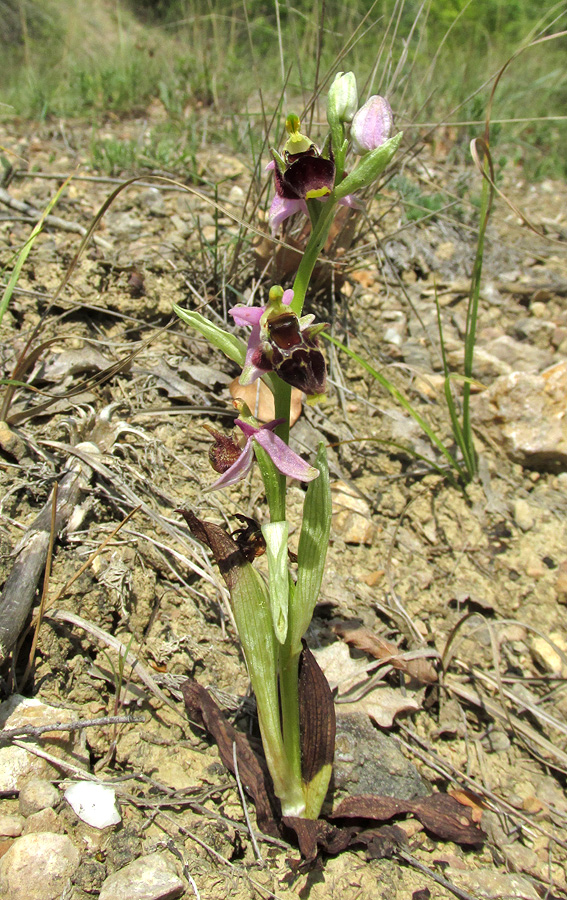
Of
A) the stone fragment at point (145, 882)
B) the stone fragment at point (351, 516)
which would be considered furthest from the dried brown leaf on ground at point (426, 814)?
the stone fragment at point (351, 516)

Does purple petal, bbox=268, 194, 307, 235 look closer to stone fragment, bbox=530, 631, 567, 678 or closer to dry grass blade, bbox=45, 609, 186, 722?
dry grass blade, bbox=45, 609, 186, 722

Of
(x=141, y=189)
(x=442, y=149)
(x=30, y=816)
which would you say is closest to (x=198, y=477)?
(x=30, y=816)

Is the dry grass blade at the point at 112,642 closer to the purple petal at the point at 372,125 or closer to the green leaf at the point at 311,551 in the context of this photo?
the green leaf at the point at 311,551

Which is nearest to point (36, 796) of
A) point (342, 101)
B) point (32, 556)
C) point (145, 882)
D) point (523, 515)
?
point (145, 882)

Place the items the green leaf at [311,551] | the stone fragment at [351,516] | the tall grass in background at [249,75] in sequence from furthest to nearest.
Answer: the tall grass in background at [249,75], the stone fragment at [351,516], the green leaf at [311,551]

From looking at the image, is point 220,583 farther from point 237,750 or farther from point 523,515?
point 523,515

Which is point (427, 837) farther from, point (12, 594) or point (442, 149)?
point (442, 149)
